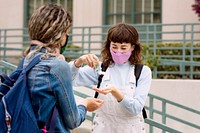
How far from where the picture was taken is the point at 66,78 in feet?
9.21

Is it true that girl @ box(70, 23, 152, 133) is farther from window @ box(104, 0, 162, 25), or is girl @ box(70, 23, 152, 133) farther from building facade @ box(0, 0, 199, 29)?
window @ box(104, 0, 162, 25)

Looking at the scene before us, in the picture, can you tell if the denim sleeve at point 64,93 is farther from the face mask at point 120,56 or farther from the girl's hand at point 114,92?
the face mask at point 120,56

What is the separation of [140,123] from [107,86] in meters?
0.41

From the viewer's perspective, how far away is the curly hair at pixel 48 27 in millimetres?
2848

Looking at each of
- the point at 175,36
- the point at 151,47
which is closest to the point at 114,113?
the point at 151,47

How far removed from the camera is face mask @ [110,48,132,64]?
379 centimetres

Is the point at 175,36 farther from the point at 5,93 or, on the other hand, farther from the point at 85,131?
the point at 5,93

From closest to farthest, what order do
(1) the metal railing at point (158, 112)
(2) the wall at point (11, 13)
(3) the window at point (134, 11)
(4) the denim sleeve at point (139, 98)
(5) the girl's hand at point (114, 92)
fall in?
(5) the girl's hand at point (114, 92) < (4) the denim sleeve at point (139, 98) < (1) the metal railing at point (158, 112) < (3) the window at point (134, 11) < (2) the wall at point (11, 13)

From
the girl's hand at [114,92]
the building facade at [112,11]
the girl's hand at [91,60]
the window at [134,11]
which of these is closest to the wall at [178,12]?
the building facade at [112,11]

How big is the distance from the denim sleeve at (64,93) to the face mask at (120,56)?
992mm

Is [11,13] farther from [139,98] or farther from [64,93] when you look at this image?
[64,93]

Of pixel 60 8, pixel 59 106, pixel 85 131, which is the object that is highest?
pixel 60 8

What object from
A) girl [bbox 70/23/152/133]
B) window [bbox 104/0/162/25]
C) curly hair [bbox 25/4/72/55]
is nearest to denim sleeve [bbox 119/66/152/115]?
girl [bbox 70/23/152/133]

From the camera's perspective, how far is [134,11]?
50.8 ft
